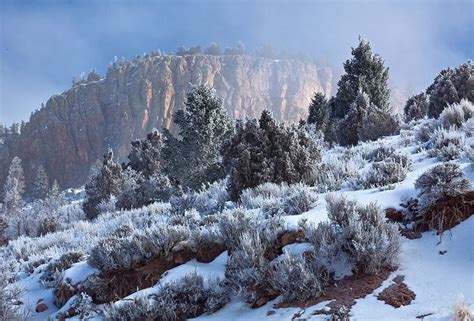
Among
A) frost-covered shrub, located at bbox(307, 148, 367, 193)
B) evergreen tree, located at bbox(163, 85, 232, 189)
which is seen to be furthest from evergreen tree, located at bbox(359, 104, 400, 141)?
frost-covered shrub, located at bbox(307, 148, 367, 193)

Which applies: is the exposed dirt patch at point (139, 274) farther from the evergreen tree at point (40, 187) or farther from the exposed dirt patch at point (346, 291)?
the evergreen tree at point (40, 187)

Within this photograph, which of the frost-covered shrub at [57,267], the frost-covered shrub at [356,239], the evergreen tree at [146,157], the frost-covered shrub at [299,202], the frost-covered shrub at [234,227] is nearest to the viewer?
the frost-covered shrub at [356,239]

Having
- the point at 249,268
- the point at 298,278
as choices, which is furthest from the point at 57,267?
the point at 298,278

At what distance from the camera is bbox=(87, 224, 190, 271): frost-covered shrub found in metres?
6.89

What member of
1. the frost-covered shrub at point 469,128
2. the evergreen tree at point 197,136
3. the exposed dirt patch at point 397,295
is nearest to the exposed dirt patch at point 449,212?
the exposed dirt patch at point 397,295

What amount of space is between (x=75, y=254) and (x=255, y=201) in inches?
147

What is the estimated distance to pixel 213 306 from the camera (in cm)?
557

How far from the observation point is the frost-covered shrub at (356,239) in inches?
204

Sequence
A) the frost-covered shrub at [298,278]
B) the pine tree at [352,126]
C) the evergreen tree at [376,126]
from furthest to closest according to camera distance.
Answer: the pine tree at [352,126], the evergreen tree at [376,126], the frost-covered shrub at [298,278]

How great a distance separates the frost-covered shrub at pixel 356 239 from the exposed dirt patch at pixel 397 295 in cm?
32

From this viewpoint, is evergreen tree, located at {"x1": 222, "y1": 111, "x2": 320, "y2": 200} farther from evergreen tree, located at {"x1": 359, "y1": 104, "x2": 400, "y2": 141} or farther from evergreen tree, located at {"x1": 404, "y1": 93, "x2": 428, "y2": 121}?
evergreen tree, located at {"x1": 404, "y1": 93, "x2": 428, "y2": 121}

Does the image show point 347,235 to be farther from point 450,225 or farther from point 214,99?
Result: point 214,99

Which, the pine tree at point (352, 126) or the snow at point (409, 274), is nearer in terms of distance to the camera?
the snow at point (409, 274)

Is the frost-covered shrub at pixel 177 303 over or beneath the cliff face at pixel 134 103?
beneath
